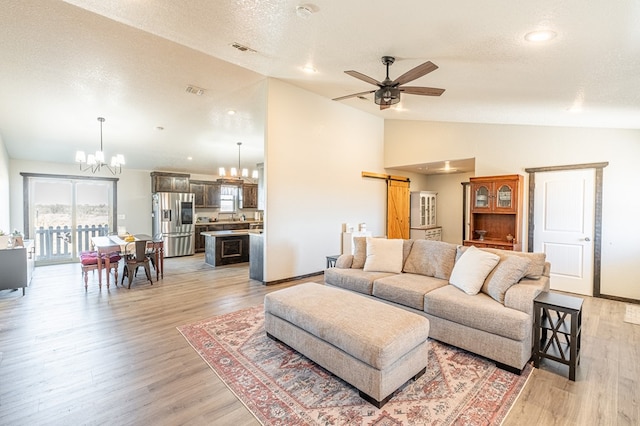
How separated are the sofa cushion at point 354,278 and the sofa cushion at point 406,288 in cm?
11

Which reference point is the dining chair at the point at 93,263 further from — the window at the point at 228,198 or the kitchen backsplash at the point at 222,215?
the window at the point at 228,198

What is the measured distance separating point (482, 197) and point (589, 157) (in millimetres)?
1620

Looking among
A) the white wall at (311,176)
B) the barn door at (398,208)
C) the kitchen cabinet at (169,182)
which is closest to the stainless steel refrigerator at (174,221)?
the kitchen cabinet at (169,182)

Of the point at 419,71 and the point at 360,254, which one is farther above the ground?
the point at 419,71

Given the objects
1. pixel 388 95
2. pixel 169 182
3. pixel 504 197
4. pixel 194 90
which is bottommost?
pixel 504 197

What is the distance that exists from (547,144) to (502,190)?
1.02 m

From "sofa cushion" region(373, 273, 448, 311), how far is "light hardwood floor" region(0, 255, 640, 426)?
1100 mm

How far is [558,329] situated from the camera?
8.33 ft

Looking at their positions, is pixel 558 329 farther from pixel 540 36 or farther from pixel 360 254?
pixel 540 36

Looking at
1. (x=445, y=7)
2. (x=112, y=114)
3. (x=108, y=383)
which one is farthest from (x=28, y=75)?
(x=445, y=7)

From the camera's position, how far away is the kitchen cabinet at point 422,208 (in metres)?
8.12

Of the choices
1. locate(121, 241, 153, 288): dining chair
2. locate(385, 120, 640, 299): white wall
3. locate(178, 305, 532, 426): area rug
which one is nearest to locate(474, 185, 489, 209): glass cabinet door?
locate(385, 120, 640, 299): white wall

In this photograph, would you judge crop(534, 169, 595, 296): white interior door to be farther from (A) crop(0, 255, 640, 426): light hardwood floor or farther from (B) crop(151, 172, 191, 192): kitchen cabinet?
(B) crop(151, 172, 191, 192): kitchen cabinet

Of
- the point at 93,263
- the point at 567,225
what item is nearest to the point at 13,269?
the point at 93,263
